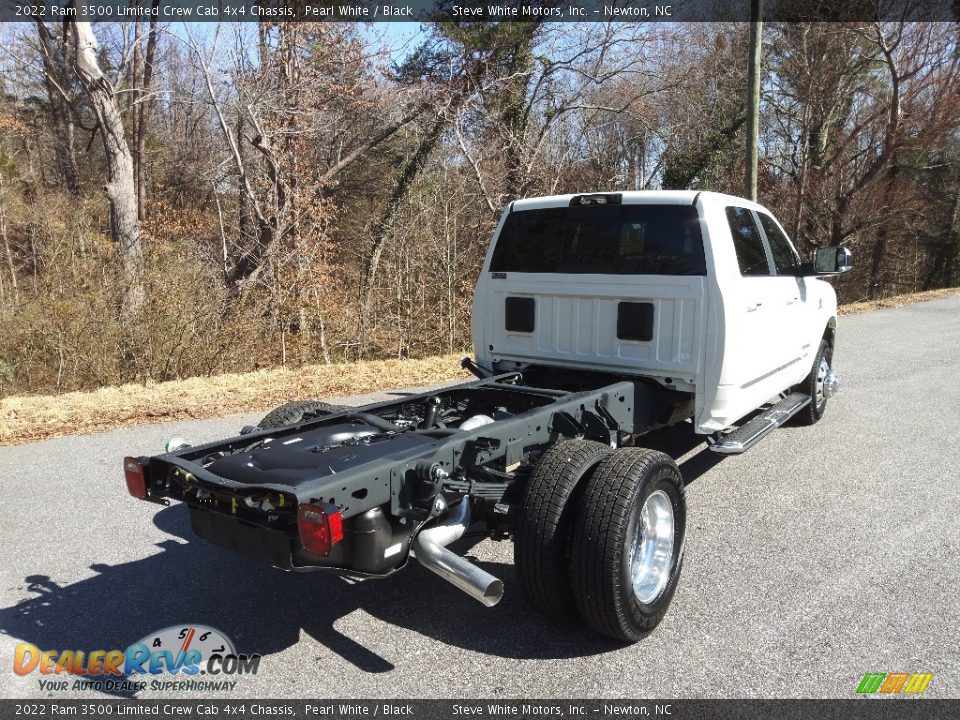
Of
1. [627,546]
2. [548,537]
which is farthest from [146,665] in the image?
[627,546]

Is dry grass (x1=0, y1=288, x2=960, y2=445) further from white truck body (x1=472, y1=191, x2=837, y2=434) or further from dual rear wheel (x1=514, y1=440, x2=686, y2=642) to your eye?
dual rear wheel (x1=514, y1=440, x2=686, y2=642)

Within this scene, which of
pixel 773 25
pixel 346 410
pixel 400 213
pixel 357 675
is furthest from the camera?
pixel 773 25

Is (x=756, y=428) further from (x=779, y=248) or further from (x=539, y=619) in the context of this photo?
(x=539, y=619)

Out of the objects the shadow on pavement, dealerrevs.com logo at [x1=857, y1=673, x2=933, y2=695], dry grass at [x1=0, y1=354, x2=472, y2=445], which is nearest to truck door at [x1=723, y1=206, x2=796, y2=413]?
dealerrevs.com logo at [x1=857, y1=673, x2=933, y2=695]

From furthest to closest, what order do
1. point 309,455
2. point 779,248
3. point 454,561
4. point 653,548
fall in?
point 779,248 → point 653,548 → point 309,455 → point 454,561

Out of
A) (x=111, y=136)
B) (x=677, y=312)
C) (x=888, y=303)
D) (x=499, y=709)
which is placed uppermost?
(x=111, y=136)

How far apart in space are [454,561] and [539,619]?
2.61 feet

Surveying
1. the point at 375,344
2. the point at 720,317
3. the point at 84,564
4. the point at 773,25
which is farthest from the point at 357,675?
the point at 773,25

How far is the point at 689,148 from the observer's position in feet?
63.5

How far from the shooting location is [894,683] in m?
2.99

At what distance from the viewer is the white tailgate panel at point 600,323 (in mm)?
4770

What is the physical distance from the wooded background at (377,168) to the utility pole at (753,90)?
250 centimetres

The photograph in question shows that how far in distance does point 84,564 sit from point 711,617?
345cm

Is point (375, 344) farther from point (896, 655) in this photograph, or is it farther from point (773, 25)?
point (773, 25)
